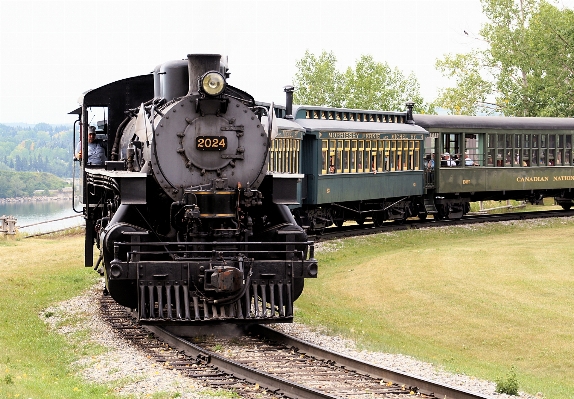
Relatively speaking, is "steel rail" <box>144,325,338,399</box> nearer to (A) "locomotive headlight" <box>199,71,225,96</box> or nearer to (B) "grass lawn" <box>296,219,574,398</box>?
(B) "grass lawn" <box>296,219,574,398</box>

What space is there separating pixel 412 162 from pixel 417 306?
13.6 m

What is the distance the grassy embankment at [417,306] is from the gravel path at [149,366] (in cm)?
23

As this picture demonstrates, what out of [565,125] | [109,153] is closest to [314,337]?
[109,153]

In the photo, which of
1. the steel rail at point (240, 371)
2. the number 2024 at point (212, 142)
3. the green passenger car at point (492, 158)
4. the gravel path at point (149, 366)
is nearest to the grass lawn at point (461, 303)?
the gravel path at point (149, 366)

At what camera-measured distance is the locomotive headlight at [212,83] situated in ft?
36.7

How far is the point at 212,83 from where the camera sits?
11211 mm

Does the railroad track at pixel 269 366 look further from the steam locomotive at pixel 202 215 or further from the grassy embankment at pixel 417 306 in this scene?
the grassy embankment at pixel 417 306

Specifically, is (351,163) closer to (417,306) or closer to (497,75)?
(417,306)

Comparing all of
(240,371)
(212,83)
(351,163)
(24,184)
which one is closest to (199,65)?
(212,83)

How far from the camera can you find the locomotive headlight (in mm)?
11182

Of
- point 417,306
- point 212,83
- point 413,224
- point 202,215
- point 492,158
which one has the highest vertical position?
point 212,83

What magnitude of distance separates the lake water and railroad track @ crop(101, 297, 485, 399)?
10.1 m

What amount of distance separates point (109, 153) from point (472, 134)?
1673 cm

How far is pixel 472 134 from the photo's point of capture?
2895 cm
